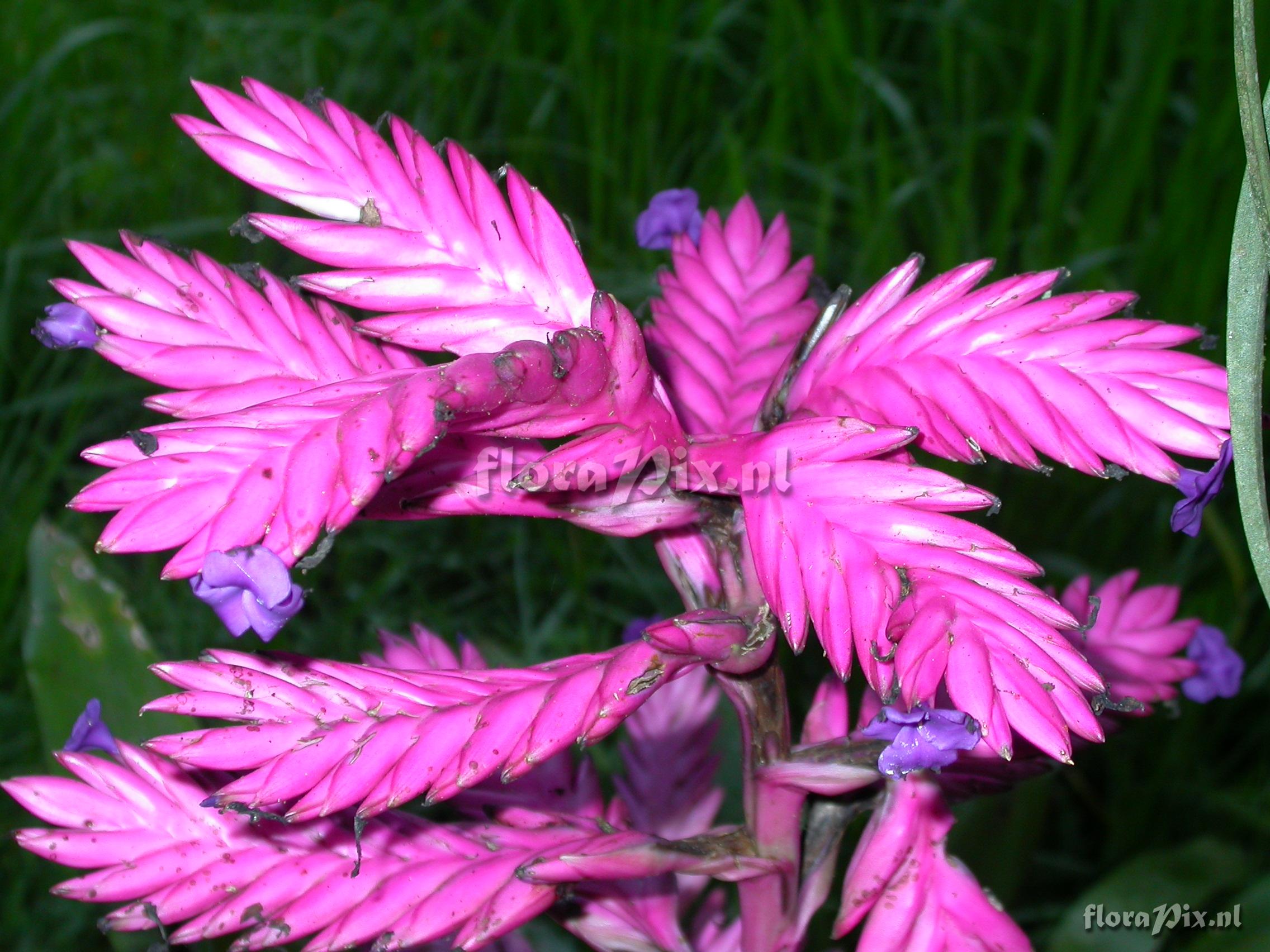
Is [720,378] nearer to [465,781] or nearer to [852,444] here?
[852,444]

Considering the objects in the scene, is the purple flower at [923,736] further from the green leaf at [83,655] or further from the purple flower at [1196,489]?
the green leaf at [83,655]

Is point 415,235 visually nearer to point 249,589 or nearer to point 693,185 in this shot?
point 249,589

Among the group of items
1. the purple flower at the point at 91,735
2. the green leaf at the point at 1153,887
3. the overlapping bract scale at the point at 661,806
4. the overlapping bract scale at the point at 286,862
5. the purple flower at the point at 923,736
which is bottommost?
the green leaf at the point at 1153,887

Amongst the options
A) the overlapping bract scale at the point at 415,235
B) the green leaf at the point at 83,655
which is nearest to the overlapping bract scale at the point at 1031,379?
the overlapping bract scale at the point at 415,235

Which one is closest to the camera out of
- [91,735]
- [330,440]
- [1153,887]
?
[330,440]

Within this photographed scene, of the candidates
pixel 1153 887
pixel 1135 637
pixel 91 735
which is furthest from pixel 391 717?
pixel 1153 887
